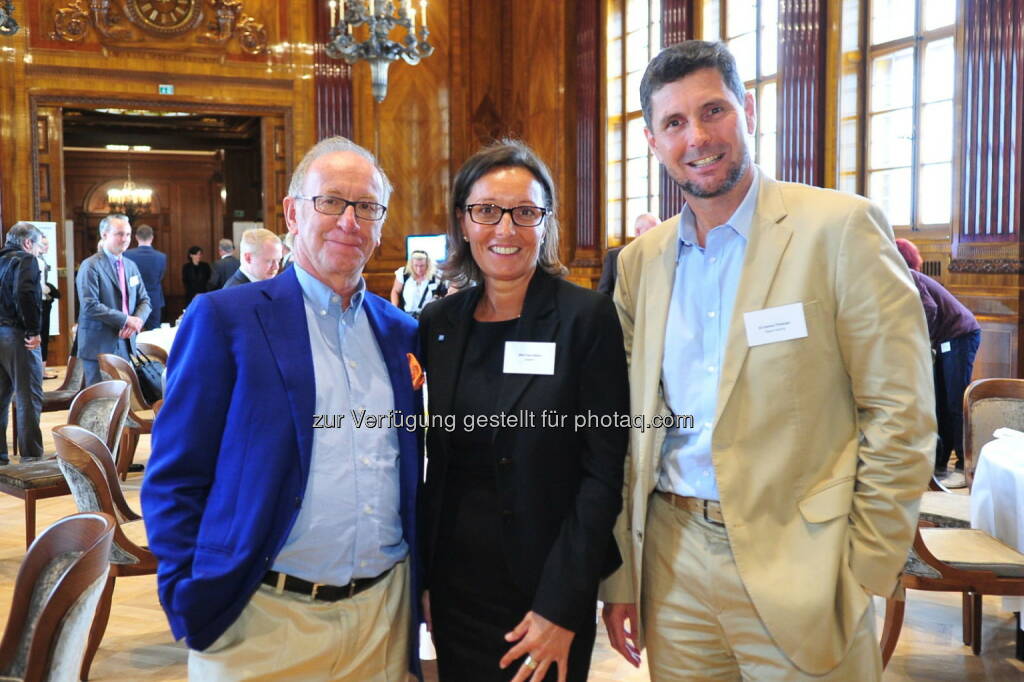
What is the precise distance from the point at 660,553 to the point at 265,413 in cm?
83

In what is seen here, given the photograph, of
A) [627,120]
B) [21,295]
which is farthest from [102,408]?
[627,120]

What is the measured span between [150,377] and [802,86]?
19.8 feet

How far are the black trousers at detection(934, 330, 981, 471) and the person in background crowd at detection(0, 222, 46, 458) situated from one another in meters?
6.49

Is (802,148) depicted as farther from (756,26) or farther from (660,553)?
(660,553)

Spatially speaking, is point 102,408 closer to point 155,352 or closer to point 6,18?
point 155,352

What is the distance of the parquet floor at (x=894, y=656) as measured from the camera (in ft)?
11.3

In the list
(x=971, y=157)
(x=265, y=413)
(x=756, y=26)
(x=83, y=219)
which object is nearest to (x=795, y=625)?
(x=265, y=413)

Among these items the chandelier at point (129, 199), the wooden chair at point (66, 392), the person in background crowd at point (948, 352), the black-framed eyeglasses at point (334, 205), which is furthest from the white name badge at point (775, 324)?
the chandelier at point (129, 199)

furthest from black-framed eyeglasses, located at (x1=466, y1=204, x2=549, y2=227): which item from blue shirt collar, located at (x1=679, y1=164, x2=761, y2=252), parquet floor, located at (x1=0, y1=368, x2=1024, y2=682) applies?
parquet floor, located at (x1=0, y1=368, x2=1024, y2=682)

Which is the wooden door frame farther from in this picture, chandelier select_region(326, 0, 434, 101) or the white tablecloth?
the white tablecloth

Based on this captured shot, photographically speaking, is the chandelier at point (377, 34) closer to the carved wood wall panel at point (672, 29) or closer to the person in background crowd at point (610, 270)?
the carved wood wall panel at point (672, 29)

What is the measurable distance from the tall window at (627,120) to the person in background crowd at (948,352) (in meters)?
4.70

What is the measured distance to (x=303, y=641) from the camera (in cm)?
172

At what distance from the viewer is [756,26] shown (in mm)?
9070
